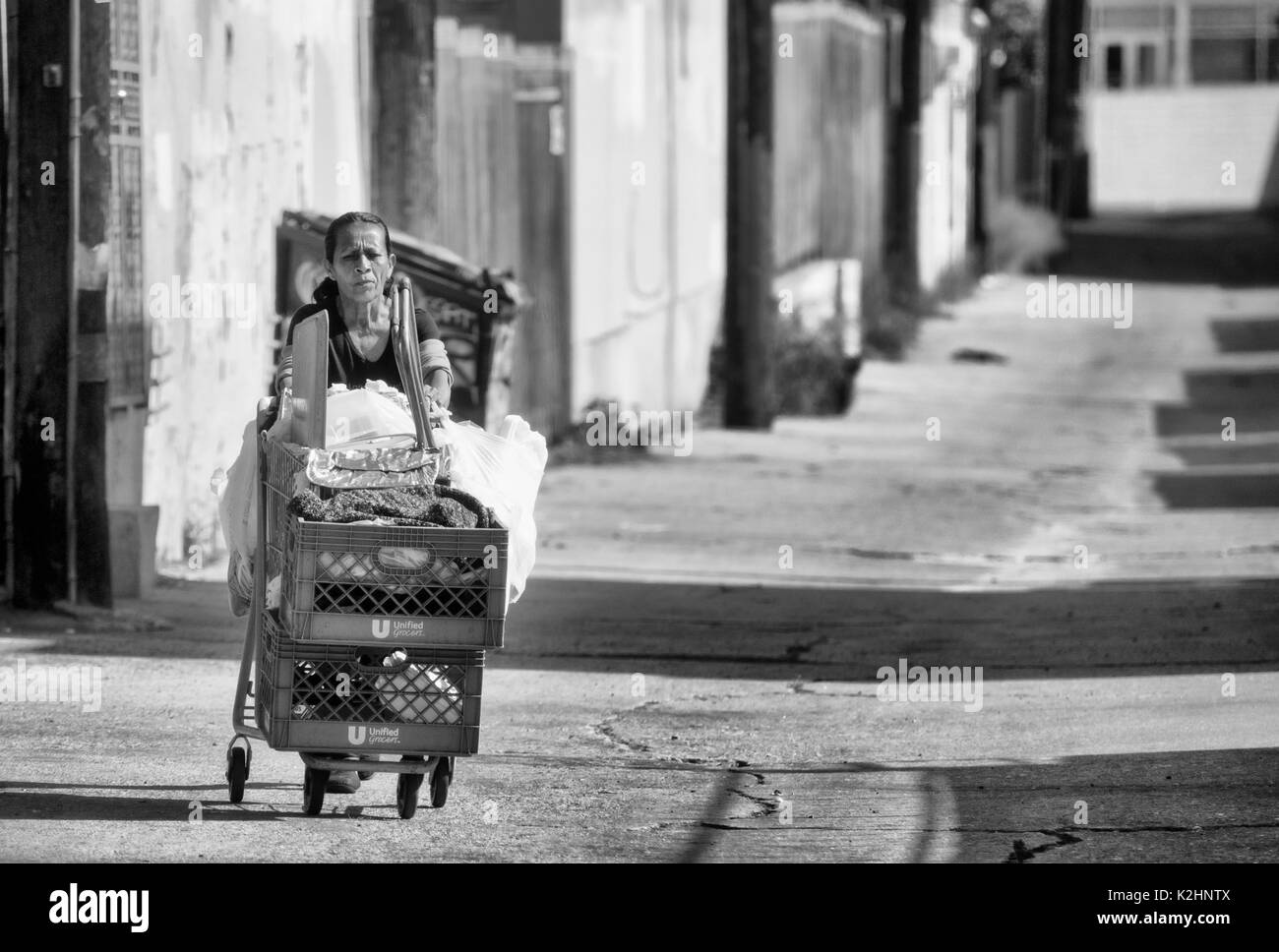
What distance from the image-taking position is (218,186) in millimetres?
10938

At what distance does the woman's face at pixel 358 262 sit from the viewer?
21.2ft

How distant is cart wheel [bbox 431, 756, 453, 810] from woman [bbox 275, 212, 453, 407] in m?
1.02

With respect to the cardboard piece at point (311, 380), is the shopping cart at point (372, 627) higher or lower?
lower

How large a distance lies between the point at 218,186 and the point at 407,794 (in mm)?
5145

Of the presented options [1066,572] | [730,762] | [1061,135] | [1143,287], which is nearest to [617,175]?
[1066,572]

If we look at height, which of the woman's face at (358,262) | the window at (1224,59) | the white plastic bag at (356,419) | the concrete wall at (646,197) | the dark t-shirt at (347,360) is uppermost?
the window at (1224,59)

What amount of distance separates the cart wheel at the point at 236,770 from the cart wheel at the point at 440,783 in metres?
0.53

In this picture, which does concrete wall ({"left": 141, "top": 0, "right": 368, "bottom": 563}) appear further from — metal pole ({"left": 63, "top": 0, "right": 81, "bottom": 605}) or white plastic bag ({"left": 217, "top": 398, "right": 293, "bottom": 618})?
white plastic bag ({"left": 217, "top": 398, "right": 293, "bottom": 618})

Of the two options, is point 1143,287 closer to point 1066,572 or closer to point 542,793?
point 1066,572

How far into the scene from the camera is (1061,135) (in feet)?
154

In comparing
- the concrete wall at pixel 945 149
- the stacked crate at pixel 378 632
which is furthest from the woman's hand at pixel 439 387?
the concrete wall at pixel 945 149

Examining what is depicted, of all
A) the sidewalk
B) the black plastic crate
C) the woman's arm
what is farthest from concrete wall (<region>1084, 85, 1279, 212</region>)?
the black plastic crate

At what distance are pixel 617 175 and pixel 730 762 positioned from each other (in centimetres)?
1050

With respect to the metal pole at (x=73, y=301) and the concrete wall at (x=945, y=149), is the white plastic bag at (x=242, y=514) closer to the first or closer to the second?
the metal pole at (x=73, y=301)
